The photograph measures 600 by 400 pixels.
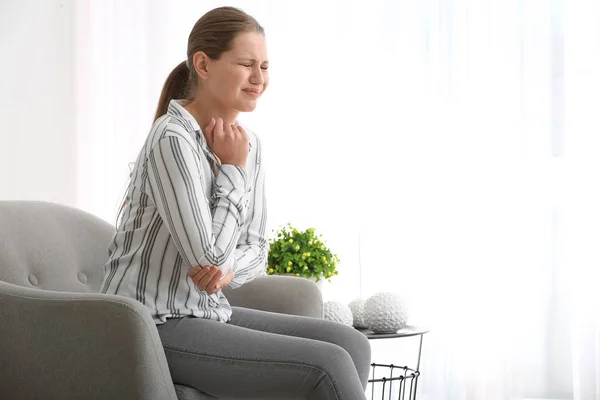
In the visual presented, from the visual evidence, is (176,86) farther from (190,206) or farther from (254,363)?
(254,363)

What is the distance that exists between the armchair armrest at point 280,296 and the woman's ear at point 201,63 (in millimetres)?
586

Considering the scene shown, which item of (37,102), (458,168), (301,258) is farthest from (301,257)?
(37,102)

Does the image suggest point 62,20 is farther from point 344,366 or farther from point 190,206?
point 344,366

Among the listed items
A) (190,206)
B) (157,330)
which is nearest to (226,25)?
(190,206)

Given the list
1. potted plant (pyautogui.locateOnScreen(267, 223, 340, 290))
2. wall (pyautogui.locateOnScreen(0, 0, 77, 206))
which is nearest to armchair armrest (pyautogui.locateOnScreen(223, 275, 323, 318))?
potted plant (pyautogui.locateOnScreen(267, 223, 340, 290))

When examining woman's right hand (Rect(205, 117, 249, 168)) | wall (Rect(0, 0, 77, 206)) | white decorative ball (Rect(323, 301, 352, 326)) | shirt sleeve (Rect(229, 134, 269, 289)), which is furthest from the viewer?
wall (Rect(0, 0, 77, 206))

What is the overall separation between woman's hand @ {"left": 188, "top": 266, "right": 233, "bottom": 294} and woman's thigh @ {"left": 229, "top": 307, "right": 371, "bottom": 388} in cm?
22

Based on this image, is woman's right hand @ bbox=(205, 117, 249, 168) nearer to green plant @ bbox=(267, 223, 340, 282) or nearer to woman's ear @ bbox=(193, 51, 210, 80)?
woman's ear @ bbox=(193, 51, 210, 80)

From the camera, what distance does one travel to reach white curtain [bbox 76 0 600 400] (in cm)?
321

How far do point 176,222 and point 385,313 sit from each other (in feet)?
3.36

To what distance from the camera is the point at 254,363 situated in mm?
1438

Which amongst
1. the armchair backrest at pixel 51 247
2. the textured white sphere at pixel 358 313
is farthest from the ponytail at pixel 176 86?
the textured white sphere at pixel 358 313

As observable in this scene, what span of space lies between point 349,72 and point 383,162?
41 centimetres

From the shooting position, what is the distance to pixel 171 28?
12.5ft
